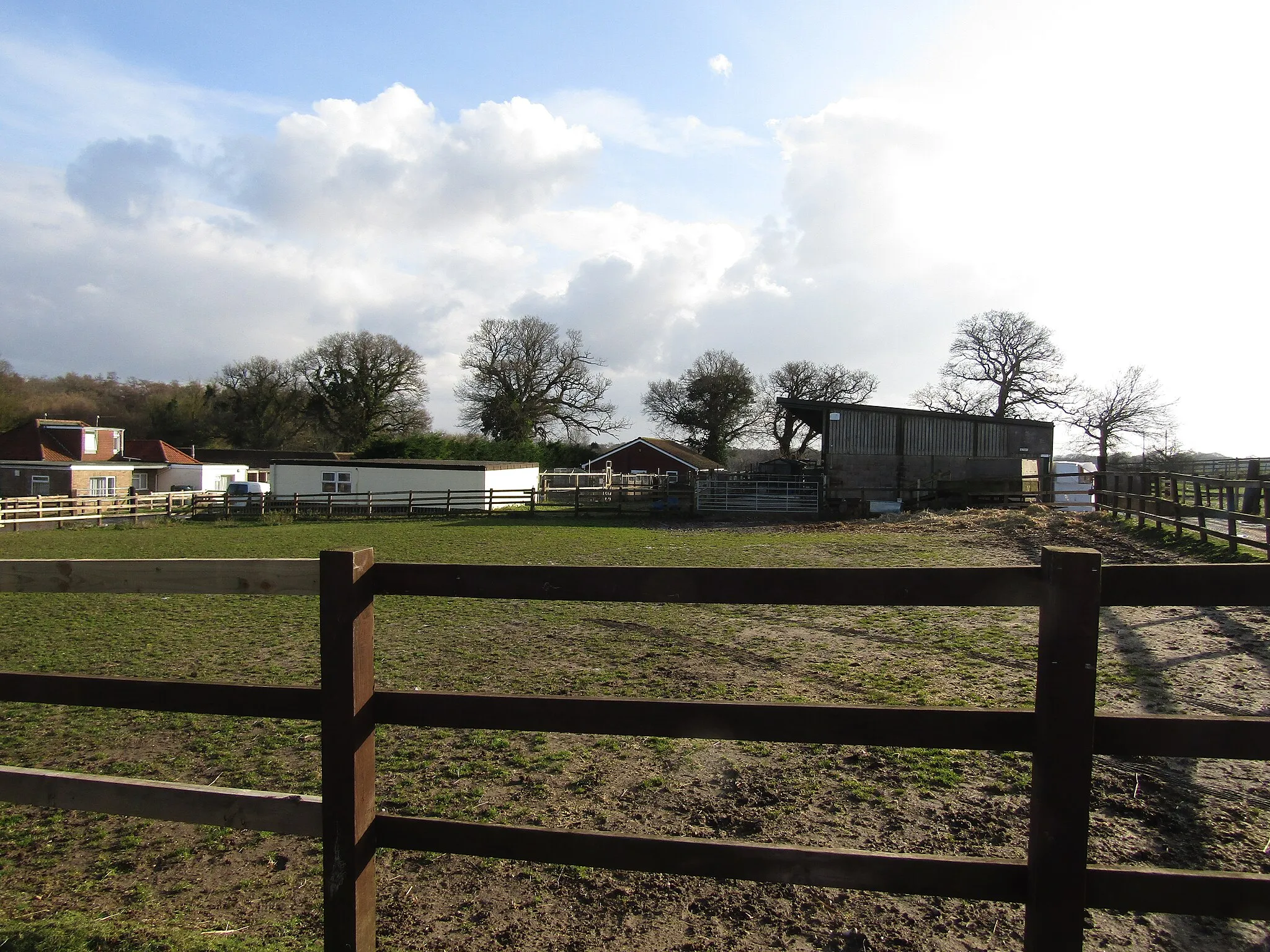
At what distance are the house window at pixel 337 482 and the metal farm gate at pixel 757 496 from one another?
1778 centimetres

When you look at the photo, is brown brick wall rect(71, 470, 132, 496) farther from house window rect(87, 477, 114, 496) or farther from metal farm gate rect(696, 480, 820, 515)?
metal farm gate rect(696, 480, 820, 515)

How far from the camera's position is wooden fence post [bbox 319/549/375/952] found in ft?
8.04

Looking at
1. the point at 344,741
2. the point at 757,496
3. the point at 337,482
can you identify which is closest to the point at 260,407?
the point at 337,482

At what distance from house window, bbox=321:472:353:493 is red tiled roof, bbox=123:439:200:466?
16608 millimetres

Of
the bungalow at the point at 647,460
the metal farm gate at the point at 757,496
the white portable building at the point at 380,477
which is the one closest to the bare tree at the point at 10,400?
the white portable building at the point at 380,477

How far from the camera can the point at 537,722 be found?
247cm

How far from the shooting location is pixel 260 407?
6397 cm

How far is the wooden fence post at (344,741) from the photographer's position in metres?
2.45

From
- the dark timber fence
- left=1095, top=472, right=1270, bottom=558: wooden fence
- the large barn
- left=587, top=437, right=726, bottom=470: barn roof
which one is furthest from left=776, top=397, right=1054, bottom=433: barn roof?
the dark timber fence

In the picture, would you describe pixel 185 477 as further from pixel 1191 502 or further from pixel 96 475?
pixel 1191 502

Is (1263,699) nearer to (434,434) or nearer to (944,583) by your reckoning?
(944,583)

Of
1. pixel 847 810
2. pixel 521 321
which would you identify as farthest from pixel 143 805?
pixel 521 321

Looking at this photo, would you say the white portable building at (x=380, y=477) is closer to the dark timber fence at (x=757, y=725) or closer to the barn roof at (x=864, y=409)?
the barn roof at (x=864, y=409)

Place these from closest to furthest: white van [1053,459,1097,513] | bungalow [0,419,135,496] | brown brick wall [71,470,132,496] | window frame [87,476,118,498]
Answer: white van [1053,459,1097,513] → bungalow [0,419,135,496] → brown brick wall [71,470,132,496] → window frame [87,476,118,498]
